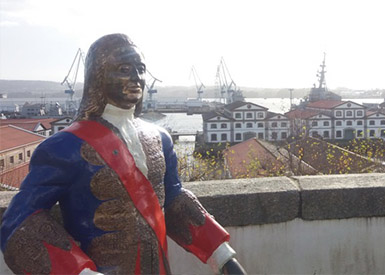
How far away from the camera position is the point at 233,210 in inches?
112

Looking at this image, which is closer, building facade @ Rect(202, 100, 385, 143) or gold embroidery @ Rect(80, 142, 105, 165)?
gold embroidery @ Rect(80, 142, 105, 165)

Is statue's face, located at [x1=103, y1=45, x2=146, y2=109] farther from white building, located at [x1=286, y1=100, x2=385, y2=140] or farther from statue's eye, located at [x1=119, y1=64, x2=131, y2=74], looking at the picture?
white building, located at [x1=286, y1=100, x2=385, y2=140]

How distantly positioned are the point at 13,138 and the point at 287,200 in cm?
1909

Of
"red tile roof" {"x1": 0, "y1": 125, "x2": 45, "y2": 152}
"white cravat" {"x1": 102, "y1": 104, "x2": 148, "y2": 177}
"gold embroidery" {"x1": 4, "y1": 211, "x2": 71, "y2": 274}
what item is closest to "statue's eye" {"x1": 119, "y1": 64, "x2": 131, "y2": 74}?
"white cravat" {"x1": 102, "y1": 104, "x2": 148, "y2": 177}

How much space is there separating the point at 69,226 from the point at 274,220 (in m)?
1.76

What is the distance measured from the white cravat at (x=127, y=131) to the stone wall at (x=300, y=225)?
1132mm

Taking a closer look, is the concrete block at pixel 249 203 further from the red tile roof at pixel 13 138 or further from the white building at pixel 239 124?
the white building at pixel 239 124

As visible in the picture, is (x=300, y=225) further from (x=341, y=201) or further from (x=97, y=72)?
(x=97, y=72)

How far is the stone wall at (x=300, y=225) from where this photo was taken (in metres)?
2.88

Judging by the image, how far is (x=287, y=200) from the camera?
2.92 metres

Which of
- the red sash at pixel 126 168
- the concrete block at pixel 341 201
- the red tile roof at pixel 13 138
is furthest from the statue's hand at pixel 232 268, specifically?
the red tile roof at pixel 13 138

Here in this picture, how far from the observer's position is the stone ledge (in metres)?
2.85

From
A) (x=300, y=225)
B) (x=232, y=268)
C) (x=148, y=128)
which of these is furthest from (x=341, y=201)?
(x=148, y=128)

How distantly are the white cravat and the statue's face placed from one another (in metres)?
0.04
